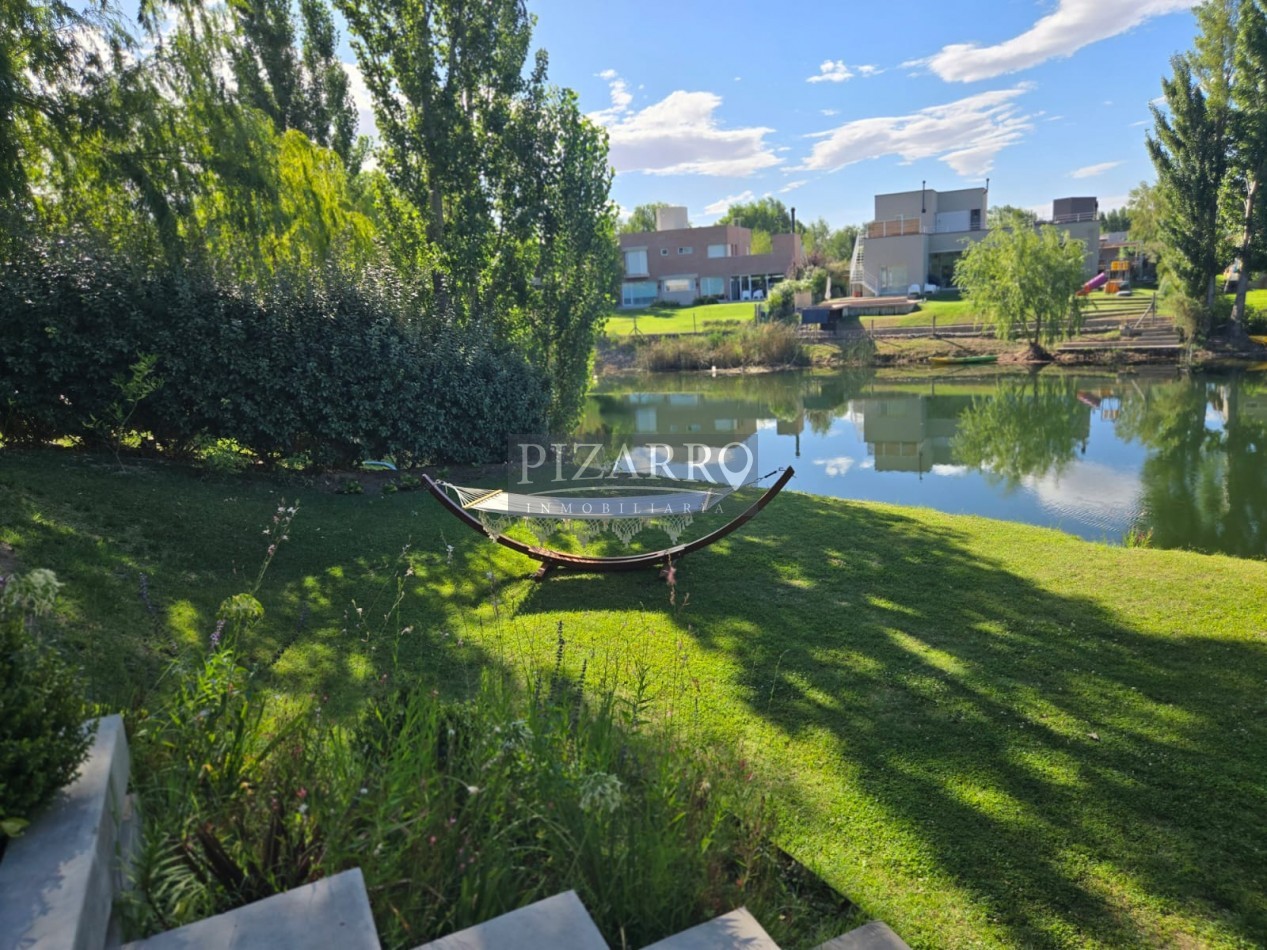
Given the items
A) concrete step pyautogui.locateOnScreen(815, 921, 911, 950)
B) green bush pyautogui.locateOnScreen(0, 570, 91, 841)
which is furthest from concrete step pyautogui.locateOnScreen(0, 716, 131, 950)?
concrete step pyautogui.locateOnScreen(815, 921, 911, 950)

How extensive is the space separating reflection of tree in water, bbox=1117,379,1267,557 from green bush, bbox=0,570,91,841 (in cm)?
853

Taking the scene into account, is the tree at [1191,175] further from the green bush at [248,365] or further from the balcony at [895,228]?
the green bush at [248,365]

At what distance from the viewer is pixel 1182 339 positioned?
76.3ft

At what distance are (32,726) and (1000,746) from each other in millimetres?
3186

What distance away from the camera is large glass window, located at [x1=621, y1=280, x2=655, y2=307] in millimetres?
45906

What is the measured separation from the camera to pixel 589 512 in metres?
5.16

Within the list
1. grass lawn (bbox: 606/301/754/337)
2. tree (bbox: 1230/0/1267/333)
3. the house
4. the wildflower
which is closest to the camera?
the wildflower

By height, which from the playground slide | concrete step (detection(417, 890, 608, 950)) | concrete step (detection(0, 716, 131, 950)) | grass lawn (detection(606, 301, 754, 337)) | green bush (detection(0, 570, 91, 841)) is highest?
the playground slide

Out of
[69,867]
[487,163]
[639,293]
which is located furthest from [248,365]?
[639,293]

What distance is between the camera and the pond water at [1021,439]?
28.6 ft

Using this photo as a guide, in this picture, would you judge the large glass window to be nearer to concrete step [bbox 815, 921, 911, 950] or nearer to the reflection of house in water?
the reflection of house in water

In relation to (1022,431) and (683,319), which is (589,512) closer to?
(1022,431)

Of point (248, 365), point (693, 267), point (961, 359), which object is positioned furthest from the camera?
point (693, 267)

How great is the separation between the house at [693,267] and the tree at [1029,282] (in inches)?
830
